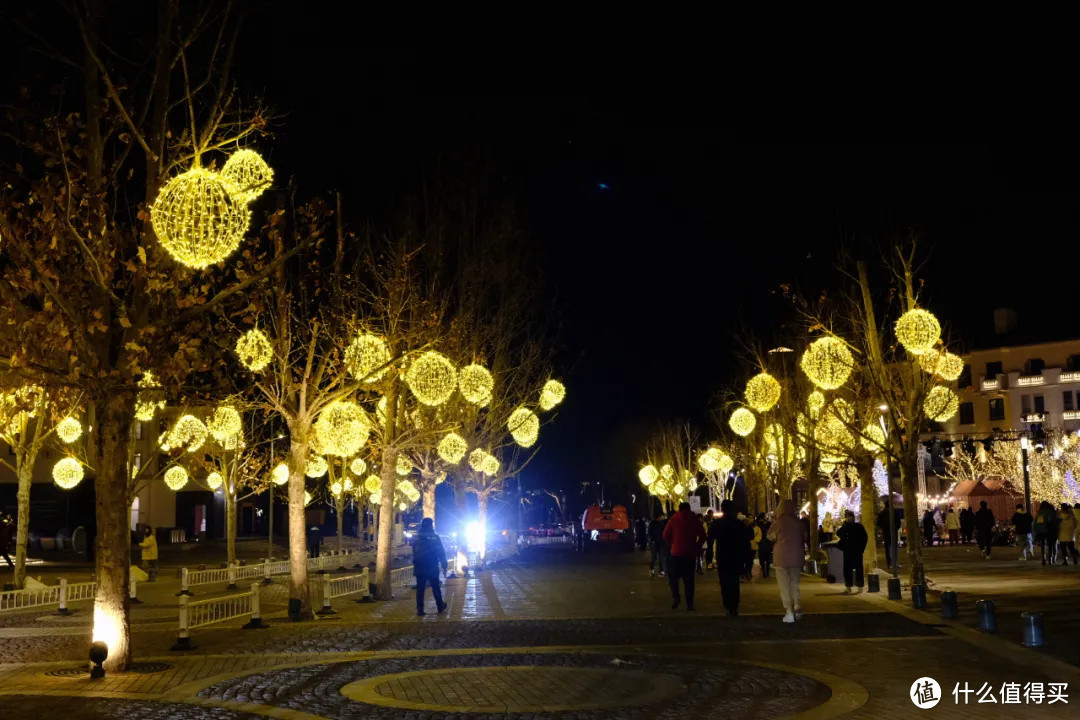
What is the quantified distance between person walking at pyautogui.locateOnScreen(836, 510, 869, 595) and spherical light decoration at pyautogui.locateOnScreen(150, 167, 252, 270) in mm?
14453

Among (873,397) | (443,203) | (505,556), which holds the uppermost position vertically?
(443,203)

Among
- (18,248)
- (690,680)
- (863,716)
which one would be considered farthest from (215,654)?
(863,716)

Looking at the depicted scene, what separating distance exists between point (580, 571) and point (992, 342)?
6181 cm

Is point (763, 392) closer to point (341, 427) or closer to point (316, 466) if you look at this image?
point (341, 427)

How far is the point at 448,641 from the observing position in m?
15.5

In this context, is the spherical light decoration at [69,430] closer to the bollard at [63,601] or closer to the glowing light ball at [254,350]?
the bollard at [63,601]

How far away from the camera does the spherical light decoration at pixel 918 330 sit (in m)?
19.8

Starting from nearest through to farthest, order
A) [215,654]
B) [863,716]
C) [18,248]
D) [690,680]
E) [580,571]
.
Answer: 1. [863,716]
2. [690,680]
3. [18,248]
4. [215,654]
5. [580,571]

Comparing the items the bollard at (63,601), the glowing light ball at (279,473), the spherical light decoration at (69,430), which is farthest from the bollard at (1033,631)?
the glowing light ball at (279,473)

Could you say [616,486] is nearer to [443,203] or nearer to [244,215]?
[443,203]

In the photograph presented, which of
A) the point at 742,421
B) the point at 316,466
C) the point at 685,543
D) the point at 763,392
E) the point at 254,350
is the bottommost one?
the point at 685,543

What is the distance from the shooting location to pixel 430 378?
2031cm

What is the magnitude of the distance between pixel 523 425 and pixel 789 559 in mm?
17374
